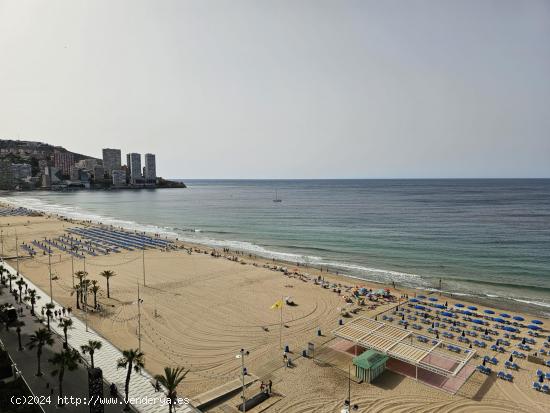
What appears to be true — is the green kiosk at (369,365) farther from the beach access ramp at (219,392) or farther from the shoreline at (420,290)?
the shoreline at (420,290)

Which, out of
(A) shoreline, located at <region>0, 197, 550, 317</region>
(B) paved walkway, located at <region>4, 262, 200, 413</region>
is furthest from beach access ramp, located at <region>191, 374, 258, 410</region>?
(A) shoreline, located at <region>0, 197, 550, 317</region>

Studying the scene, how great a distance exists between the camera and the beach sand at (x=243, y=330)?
65.6 ft

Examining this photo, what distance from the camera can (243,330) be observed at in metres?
28.4

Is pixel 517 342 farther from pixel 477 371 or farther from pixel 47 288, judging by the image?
pixel 47 288

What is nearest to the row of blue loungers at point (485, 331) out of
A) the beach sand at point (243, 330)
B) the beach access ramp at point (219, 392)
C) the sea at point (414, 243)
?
the beach sand at point (243, 330)

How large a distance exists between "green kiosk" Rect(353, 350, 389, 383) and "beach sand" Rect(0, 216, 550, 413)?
570mm

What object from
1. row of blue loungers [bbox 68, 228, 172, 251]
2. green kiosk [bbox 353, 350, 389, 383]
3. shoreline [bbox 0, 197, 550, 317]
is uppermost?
row of blue loungers [bbox 68, 228, 172, 251]

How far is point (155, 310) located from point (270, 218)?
73108mm

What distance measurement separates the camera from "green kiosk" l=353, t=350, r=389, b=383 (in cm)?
2144

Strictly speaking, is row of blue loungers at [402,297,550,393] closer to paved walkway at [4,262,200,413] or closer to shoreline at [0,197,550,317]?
shoreline at [0,197,550,317]

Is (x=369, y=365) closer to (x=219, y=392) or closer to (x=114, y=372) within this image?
(x=219, y=392)

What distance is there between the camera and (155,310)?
1252 inches

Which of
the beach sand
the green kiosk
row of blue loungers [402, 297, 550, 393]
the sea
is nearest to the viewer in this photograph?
the beach sand

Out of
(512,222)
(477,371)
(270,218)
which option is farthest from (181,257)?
(512,222)
